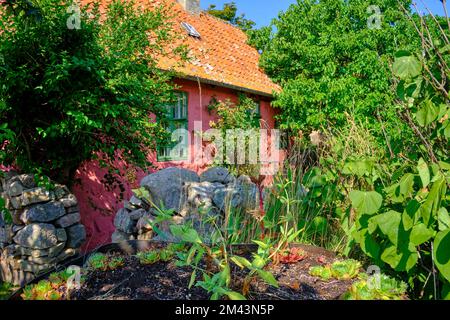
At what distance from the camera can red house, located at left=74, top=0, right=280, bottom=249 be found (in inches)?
238

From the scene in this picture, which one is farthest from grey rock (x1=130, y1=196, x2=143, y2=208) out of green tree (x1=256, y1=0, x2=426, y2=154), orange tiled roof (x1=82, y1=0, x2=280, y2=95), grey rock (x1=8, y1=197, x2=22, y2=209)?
green tree (x1=256, y1=0, x2=426, y2=154)

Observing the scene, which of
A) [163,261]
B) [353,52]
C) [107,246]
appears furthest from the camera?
[353,52]

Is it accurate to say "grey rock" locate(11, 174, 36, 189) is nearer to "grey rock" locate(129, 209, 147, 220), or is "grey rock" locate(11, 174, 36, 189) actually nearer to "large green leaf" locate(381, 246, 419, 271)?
"grey rock" locate(129, 209, 147, 220)

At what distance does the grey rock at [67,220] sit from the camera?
4.68 m

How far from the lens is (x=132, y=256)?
Result: 259 centimetres

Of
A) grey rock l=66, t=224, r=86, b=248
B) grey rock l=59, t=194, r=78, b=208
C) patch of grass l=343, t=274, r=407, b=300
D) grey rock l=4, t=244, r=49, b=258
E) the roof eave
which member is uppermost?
the roof eave

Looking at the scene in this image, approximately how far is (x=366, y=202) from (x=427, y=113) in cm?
51

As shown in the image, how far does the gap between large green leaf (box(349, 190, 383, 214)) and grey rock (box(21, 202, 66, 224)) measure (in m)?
3.61

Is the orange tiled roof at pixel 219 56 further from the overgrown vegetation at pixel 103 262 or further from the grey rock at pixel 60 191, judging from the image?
the overgrown vegetation at pixel 103 262

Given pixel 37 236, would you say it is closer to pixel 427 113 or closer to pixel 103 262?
pixel 103 262

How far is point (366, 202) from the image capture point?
204 cm

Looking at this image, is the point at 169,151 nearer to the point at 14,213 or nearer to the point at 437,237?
the point at 14,213

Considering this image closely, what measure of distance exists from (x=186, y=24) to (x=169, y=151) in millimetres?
3383
